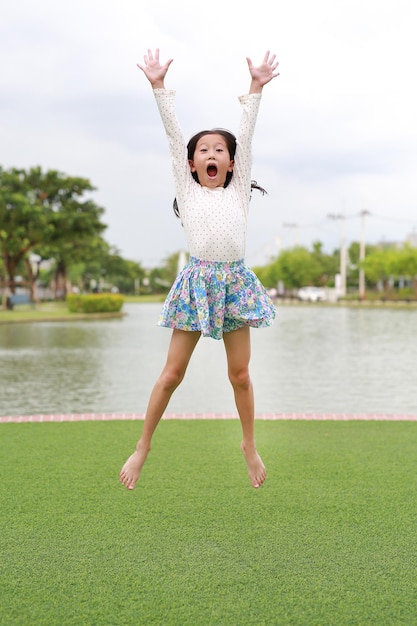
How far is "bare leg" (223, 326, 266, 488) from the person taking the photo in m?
3.76

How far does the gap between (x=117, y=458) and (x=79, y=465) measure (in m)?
0.33

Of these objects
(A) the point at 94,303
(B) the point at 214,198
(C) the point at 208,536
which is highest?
(B) the point at 214,198

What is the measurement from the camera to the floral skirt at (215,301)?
3.64 meters

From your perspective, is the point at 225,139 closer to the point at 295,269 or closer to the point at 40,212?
the point at 40,212

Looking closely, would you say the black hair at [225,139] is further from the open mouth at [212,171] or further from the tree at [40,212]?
the tree at [40,212]

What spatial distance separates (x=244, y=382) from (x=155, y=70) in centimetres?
157

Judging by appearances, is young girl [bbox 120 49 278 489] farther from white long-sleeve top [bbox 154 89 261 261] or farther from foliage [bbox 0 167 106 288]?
foliage [bbox 0 167 106 288]

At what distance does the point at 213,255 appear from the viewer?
3.78m

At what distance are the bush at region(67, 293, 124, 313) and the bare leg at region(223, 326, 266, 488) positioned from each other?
30.4m

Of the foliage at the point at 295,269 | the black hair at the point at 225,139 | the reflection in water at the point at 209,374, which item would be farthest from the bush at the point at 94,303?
the foliage at the point at 295,269

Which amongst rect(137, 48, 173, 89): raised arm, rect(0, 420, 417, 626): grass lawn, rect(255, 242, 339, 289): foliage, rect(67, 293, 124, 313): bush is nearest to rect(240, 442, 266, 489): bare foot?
rect(0, 420, 417, 626): grass lawn

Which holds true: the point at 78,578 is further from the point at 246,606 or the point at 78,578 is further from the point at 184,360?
the point at 184,360

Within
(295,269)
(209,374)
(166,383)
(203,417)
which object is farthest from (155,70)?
(295,269)

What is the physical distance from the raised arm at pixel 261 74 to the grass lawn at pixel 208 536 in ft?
7.00
